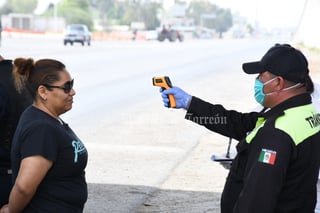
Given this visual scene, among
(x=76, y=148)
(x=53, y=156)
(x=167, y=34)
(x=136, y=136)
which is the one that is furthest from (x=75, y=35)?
(x=53, y=156)

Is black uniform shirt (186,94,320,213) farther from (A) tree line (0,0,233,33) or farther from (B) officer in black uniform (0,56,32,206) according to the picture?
(A) tree line (0,0,233,33)

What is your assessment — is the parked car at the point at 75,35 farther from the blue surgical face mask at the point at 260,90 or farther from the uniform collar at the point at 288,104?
the uniform collar at the point at 288,104

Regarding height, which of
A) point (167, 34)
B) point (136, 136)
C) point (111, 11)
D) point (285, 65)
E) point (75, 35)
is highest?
point (285, 65)

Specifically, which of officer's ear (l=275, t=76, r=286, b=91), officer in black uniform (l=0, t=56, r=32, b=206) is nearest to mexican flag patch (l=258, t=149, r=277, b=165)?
officer's ear (l=275, t=76, r=286, b=91)

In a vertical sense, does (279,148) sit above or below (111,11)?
above

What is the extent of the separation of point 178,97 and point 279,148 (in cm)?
107

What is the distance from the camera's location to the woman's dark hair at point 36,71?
3613mm

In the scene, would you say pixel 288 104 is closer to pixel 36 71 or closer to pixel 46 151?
pixel 46 151

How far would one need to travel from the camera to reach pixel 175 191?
7867 mm

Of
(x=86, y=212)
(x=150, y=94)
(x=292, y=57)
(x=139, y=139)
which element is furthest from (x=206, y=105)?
(x=150, y=94)

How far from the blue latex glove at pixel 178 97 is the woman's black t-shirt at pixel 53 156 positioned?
588mm

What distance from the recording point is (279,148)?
9.68 ft

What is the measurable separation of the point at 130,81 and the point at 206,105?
19261 millimetres

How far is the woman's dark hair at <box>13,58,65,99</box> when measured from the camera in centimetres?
361
